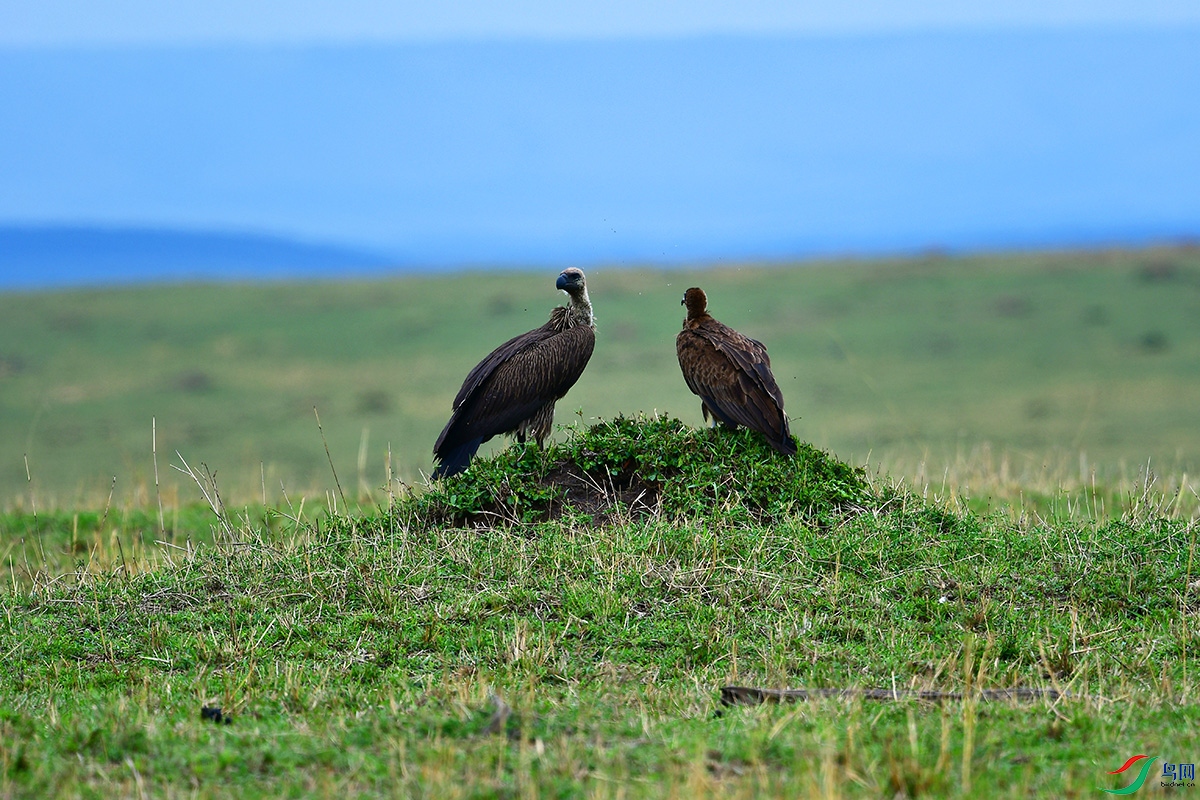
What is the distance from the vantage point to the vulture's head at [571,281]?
9312mm

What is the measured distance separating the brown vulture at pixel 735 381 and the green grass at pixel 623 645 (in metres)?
0.18

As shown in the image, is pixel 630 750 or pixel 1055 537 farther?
pixel 1055 537

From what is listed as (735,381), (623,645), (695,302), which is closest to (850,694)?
(623,645)

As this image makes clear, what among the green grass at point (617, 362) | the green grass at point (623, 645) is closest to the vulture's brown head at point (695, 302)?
the green grass at point (623, 645)

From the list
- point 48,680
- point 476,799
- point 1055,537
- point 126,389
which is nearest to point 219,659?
point 48,680

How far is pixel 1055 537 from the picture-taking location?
24.9 ft

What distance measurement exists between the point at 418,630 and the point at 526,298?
33920 mm

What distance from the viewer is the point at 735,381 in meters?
8.36

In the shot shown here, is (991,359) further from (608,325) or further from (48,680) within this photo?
(48,680)

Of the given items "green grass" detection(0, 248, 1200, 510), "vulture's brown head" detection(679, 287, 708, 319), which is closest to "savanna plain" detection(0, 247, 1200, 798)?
"vulture's brown head" detection(679, 287, 708, 319)

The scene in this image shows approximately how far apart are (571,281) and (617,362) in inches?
834

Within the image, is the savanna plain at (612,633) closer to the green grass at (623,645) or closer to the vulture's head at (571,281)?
the green grass at (623,645)

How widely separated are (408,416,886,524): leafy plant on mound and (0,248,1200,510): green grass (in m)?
8.76

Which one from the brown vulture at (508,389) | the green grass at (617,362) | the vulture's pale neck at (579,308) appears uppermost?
the vulture's pale neck at (579,308)
